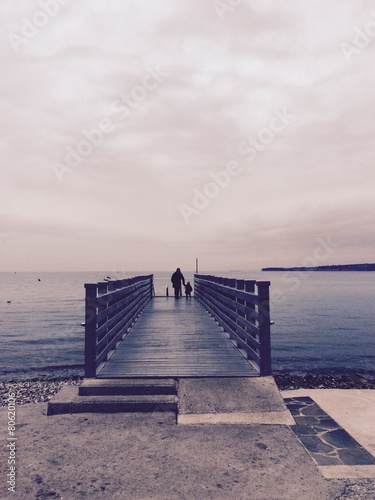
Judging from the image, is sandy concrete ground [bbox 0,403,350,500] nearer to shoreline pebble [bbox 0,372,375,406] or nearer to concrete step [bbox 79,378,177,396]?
concrete step [bbox 79,378,177,396]

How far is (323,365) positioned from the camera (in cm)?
1930

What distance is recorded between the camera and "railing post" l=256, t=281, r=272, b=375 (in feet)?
21.0

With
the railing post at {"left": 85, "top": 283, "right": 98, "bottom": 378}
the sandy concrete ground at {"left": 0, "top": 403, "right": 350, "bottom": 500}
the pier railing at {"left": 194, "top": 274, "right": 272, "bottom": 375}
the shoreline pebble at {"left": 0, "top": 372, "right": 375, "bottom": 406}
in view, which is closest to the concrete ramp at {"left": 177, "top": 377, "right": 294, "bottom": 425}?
the sandy concrete ground at {"left": 0, "top": 403, "right": 350, "bottom": 500}

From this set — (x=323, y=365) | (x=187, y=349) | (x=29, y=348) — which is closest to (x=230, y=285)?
(x=187, y=349)

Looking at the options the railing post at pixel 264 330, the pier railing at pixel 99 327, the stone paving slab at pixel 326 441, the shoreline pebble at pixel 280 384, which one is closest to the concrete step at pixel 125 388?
the pier railing at pixel 99 327

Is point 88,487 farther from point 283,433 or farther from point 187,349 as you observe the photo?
point 187,349

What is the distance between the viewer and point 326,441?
15.4 feet

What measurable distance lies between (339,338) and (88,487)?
2734cm

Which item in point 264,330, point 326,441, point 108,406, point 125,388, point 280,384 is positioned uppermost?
point 264,330

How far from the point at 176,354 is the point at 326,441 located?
369cm

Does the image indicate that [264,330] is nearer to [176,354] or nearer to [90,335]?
[176,354]

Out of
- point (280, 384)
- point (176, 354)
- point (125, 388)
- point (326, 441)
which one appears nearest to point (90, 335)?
point (125, 388)

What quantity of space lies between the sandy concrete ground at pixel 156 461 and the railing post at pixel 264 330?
145cm

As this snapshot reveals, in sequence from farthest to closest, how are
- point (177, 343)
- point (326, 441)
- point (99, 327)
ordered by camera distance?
point (177, 343)
point (99, 327)
point (326, 441)
